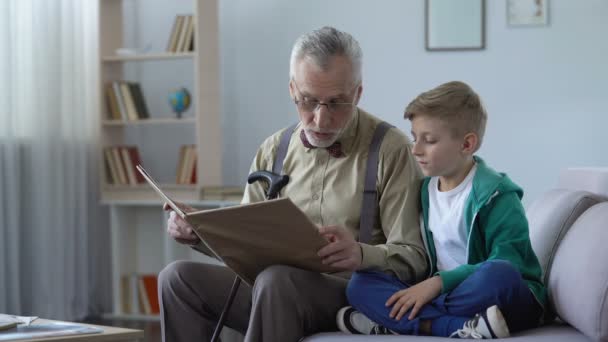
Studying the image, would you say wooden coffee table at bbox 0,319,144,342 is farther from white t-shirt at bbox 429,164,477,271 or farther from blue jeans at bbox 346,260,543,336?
white t-shirt at bbox 429,164,477,271

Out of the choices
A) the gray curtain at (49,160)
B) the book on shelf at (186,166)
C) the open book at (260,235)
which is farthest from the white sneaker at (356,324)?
the book on shelf at (186,166)

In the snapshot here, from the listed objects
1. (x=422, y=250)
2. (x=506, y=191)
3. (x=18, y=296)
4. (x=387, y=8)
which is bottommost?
(x=18, y=296)

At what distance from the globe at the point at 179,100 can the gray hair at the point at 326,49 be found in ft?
8.47

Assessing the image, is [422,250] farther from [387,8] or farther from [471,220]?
[387,8]

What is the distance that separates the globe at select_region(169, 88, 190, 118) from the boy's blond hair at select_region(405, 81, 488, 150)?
274 cm

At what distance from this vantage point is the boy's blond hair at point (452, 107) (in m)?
2.16

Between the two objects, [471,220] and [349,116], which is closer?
[471,220]

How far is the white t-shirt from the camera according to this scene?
2.12 meters

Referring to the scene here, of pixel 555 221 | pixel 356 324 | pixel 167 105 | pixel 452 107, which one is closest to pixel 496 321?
pixel 356 324

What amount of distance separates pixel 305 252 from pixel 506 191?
0.48 meters

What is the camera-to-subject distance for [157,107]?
5.07 m

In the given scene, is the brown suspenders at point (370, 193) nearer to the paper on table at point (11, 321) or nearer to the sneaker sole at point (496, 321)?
the sneaker sole at point (496, 321)

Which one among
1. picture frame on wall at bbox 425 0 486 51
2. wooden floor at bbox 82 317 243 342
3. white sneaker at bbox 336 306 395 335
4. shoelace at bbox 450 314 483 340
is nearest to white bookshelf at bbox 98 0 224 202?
wooden floor at bbox 82 317 243 342

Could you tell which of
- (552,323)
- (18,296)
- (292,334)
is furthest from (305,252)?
(18,296)
